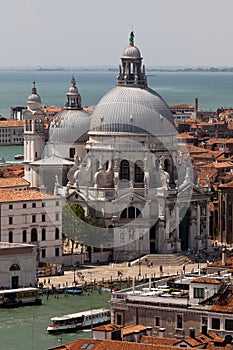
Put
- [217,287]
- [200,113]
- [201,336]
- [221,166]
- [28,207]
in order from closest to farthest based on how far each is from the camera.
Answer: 1. [201,336]
2. [217,287]
3. [28,207]
4. [221,166]
5. [200,113]

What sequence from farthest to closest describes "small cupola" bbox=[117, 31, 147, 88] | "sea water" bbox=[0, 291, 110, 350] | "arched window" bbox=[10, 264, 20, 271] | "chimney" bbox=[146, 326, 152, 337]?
"small cupola" bbox=[117, 31, 147, 88]
"arched window" bbox=[10, 264, 20, 271]
"sea water" bbox=[0, 291, 110, 350]
"chimney" bbox=[146, 326, 152, 337]

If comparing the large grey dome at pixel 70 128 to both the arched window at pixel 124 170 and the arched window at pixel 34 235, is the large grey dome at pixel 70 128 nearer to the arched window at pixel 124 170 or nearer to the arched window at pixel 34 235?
the arched window at pixel 124 170

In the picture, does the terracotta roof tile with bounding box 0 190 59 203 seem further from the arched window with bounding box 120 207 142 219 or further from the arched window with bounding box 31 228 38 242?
the arched window with bounding box 120 207 142 219

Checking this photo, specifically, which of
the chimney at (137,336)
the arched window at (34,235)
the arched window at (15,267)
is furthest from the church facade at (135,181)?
the chimney at (137,336)

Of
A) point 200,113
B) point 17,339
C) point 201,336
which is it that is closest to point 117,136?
point 17,339

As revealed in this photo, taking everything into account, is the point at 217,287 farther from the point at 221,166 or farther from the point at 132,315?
the point at 221,166

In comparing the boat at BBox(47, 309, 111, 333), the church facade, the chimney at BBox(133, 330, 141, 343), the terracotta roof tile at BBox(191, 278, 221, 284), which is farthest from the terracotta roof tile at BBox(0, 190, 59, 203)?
the chimney at BBox(133, 330, 141, 343)
